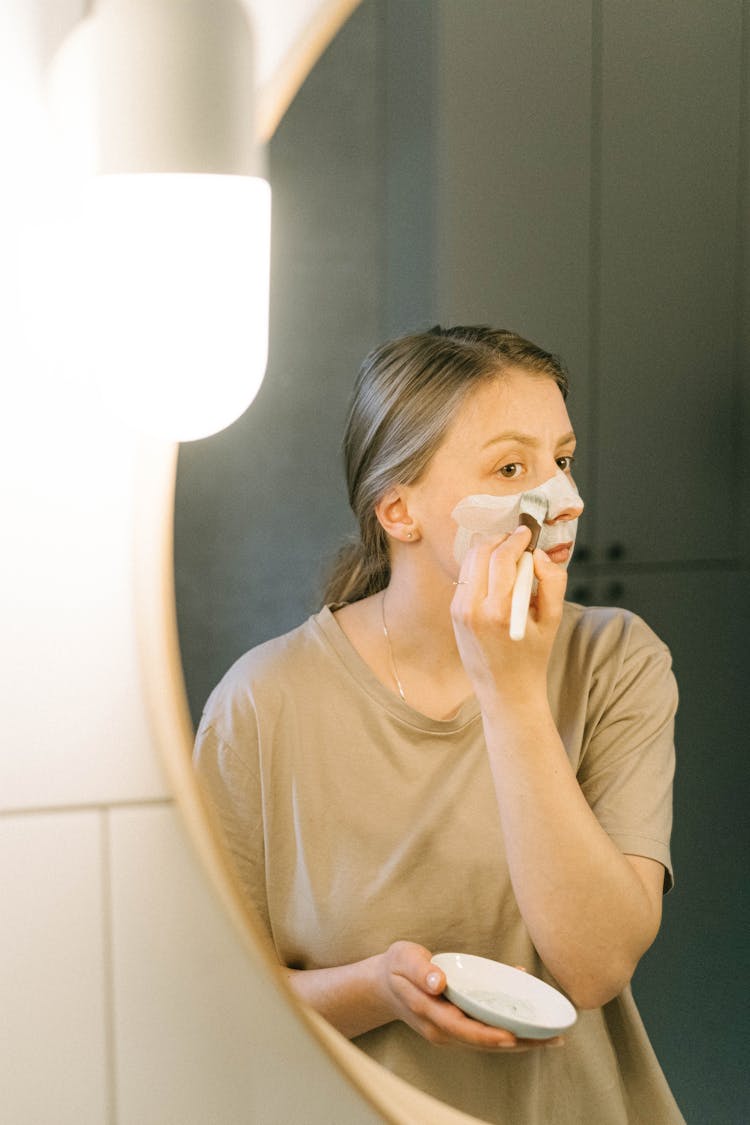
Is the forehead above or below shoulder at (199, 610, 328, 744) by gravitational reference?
above

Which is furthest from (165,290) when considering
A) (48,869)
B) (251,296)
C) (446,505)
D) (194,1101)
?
(194,1101)

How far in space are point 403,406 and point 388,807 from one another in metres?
0.21

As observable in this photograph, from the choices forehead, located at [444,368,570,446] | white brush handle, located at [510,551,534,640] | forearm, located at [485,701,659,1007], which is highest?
forehead, located at [444,368,570,446]

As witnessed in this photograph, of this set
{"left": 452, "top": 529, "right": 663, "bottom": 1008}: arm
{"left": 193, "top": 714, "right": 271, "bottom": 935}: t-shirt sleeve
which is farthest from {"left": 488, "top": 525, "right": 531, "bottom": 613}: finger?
{"left": 193, "top": 714, "right": 271, "bottom": 935}: t-shirt sleeve

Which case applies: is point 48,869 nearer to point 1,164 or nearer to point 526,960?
point 526,960

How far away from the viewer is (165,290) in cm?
54

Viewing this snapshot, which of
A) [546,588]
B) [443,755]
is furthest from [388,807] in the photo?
[546,588]

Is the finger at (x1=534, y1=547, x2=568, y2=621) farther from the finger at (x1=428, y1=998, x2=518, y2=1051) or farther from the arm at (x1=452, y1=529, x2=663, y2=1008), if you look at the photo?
the finger at (x1=428, y1=998, x2=518, y2=1051)

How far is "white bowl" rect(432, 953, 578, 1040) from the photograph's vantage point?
0.56m

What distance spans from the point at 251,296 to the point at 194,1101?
1.43ft

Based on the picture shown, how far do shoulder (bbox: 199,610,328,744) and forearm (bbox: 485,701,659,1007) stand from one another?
10 cm

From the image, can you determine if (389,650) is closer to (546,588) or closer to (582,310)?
(546,588)

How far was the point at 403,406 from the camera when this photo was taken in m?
0.55

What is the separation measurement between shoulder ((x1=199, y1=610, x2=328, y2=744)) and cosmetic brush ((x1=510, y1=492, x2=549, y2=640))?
0.10 meters
